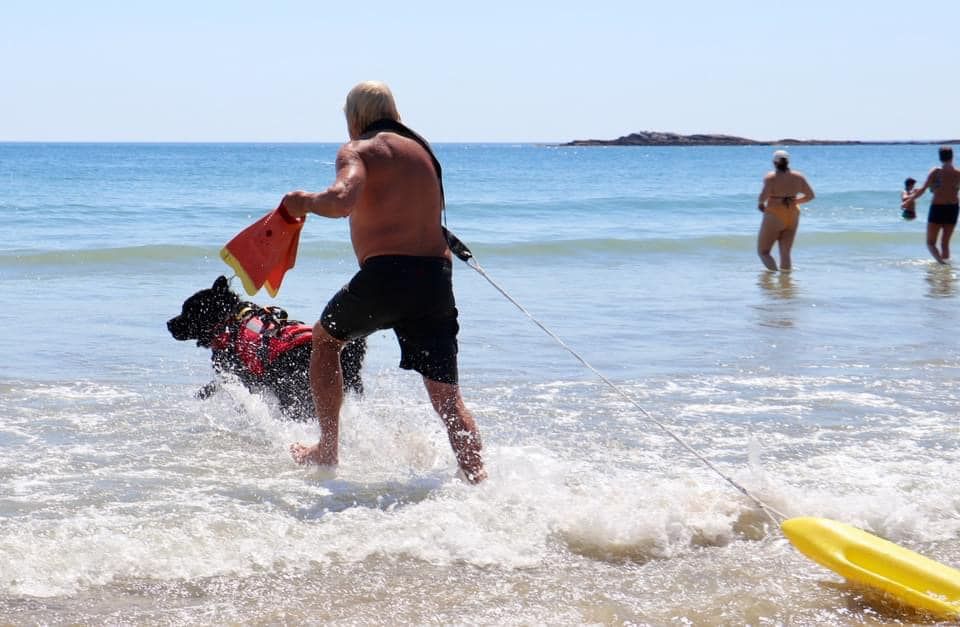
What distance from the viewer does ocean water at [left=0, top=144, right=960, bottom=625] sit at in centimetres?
369

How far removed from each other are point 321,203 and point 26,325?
5571mm

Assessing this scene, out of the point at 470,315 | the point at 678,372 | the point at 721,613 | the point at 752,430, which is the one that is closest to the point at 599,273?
the point at 470,315

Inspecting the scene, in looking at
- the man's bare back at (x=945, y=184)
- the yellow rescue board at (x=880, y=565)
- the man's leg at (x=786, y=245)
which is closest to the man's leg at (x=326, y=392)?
the yellow rescue board at (x=880, y=565)

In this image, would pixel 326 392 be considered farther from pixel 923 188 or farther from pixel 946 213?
pixel 946 213

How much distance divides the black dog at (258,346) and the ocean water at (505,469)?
105 mm

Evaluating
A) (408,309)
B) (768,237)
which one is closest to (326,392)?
(408,309)

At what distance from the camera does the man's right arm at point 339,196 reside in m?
4.20

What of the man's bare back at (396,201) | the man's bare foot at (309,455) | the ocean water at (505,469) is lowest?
the ocean water at (505,469)

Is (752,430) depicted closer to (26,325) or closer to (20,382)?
(20,382)

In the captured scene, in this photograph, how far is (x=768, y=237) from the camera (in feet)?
45.4

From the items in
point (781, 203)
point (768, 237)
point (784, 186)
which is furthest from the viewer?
point (768, 237)

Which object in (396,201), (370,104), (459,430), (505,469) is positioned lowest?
(505,469)

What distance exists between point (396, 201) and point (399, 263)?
0.25 m

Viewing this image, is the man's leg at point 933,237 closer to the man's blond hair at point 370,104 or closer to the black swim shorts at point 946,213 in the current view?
the black swim shorts at point 946,213
